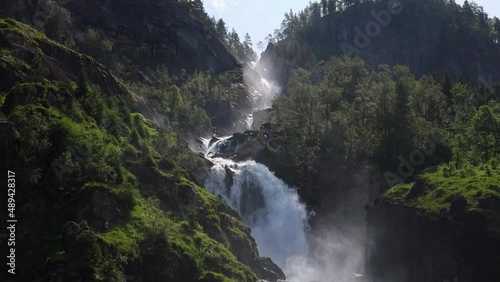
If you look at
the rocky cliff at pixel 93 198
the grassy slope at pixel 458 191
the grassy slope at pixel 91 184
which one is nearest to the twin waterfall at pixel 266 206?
the rocky cliff at pixel 93 198

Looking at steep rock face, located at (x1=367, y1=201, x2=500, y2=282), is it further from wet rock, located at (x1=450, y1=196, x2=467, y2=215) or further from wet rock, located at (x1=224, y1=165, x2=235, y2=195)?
wet rock, located at (x1=224, y1=165, x2=235, y2=195)

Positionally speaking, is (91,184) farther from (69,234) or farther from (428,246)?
(428,246)

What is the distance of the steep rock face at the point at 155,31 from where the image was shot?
132375 mm

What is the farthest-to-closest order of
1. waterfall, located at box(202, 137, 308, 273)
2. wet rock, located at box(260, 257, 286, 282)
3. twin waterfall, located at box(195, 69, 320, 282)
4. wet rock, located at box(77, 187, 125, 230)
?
1. waterfall, located at box(202, 137, 308, 273)
2. twin waterfall, located at box(195, 69, 320, 282)
3. wet rock, located at box(260, 257, 286, 282)
4. wet rock, located at box(77, 187, 125, 230)

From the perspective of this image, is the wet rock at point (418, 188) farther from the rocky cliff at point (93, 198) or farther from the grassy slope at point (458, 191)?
the rocky cliff at point (93, 198)

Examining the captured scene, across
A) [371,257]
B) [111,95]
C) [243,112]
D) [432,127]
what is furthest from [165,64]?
[371,257]

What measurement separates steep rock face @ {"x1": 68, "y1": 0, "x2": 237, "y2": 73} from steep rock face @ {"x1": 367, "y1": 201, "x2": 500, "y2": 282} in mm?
85814

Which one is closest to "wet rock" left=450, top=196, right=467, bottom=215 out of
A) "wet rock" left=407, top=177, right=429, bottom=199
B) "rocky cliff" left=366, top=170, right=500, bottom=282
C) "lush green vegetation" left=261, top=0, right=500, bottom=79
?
"rocky cliff" left=366, top=170, right=500, bottom=282

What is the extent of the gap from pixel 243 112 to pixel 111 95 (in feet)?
209

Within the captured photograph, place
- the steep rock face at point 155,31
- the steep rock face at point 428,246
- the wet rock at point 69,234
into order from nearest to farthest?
the wet rock at point 69,234
the steep rock face at point 428,246
the steep rock face at point 155,31

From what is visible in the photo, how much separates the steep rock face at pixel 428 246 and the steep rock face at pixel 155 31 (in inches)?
3379

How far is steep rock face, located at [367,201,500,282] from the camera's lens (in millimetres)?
49625

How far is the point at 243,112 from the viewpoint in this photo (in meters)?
134

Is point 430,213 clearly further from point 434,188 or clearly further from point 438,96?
point 438,96
